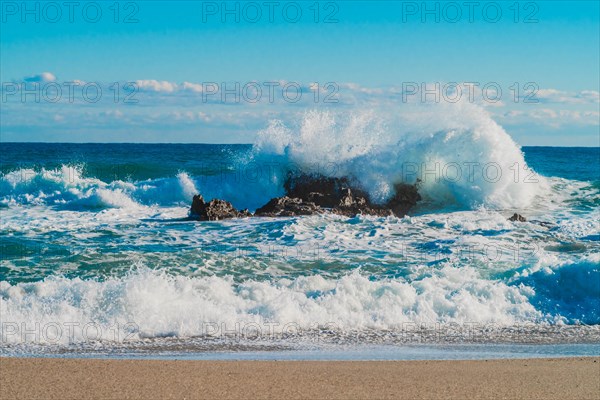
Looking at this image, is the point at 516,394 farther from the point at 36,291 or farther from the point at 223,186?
the point at 223,186

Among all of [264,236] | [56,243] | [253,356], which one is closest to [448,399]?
[253,356]

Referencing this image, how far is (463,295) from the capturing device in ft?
30.0

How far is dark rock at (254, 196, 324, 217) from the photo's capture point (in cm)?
1468

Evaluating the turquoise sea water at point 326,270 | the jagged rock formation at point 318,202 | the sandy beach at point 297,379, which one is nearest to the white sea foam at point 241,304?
the turquoise sea water at point 326,270

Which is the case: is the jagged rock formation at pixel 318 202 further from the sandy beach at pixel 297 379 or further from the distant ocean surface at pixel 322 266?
the sandy beach at pixel 297 379

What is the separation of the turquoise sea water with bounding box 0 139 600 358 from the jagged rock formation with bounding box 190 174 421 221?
0.33 m

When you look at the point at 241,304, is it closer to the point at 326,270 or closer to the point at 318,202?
the point at 326,270

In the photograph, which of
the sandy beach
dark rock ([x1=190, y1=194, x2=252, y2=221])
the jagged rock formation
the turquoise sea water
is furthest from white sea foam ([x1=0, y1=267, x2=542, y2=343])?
the jagged rock formation

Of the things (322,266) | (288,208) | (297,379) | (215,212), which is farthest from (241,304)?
(288,208)

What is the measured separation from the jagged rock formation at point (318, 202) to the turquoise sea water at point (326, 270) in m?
0.33

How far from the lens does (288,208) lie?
14.9 metres

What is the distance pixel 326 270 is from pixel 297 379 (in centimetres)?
493

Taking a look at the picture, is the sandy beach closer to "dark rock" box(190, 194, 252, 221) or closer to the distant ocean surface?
the distant ocean surface

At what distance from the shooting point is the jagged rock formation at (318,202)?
14703 mm
